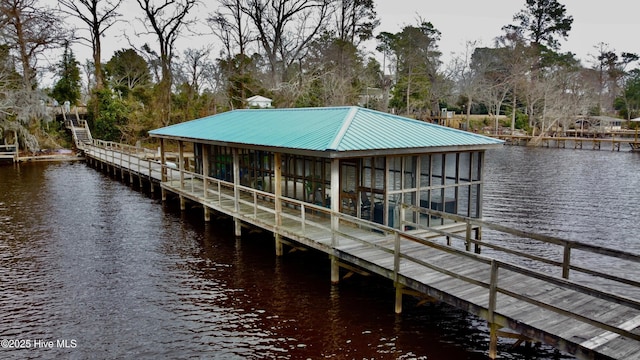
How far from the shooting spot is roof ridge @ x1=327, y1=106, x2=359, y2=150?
11598mm

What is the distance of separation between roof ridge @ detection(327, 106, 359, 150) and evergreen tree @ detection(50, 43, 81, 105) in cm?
4558

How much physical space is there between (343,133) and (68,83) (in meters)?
47.6

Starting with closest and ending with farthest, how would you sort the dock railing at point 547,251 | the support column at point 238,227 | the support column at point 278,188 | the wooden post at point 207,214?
the dock railing at point 547,251 → the support column at point 278,188 → the support column at point 238,227 → the wooden post at point 207,214

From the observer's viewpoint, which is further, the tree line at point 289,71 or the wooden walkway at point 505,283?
the tree line at point 289,71

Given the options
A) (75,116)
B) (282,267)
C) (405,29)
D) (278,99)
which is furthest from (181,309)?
(405,29)

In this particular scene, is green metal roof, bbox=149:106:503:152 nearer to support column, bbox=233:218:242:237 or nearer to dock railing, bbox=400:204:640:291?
dock railing, bbox=400:204:640:291

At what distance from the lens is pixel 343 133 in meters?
12.5

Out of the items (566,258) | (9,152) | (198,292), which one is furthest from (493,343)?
(9,152)

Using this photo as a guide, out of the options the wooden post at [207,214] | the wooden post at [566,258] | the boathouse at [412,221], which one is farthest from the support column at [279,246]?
the wooden post at [566,258]

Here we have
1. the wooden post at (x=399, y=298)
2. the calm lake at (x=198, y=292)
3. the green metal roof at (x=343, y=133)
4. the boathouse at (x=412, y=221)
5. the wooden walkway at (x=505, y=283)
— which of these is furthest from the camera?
the green metal roof at (x=343, y=133)

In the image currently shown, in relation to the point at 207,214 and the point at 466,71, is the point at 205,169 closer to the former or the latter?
the point at 207,214

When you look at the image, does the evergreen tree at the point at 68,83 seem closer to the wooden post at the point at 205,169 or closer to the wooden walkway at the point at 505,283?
the wooden post at the point at 205,169

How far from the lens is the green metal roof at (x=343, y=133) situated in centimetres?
1224

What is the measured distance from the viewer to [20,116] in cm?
3875
